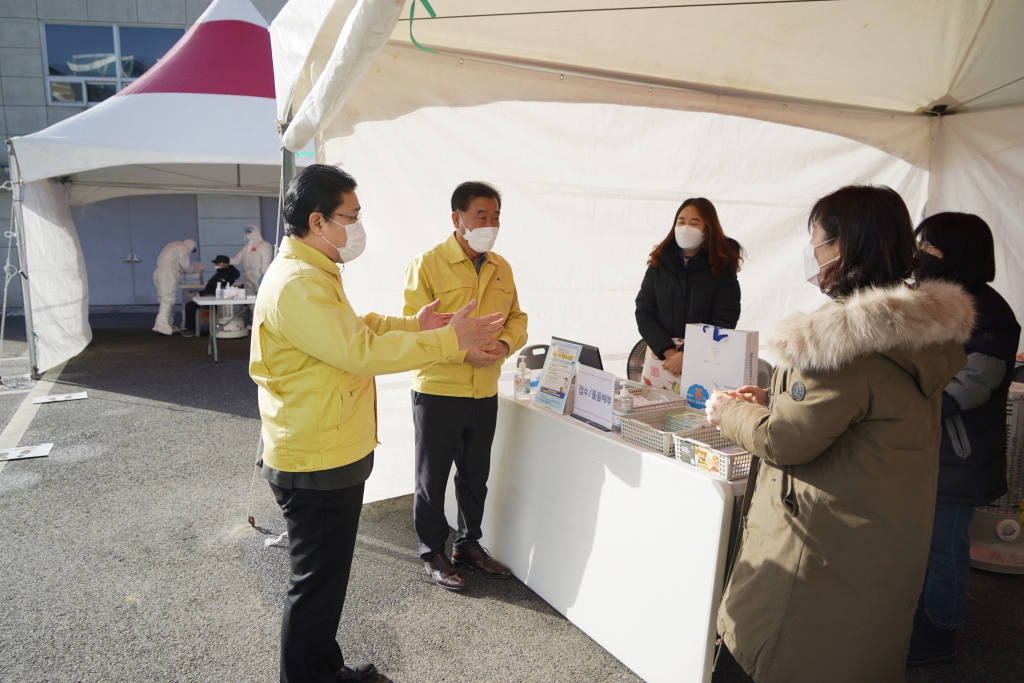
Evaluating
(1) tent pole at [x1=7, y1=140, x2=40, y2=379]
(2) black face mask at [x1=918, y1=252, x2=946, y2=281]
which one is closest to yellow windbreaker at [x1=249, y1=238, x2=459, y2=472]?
(2) black face mask at [x1=918, y1=252, x2=946, y2=281]

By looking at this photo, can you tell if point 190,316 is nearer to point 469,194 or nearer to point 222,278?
point 222,278

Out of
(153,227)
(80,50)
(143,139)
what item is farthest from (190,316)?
(80,50)

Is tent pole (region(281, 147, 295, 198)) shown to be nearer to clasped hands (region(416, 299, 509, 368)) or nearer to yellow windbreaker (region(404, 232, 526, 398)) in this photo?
yellow windbreaker (region(404, 232, 526, 398))

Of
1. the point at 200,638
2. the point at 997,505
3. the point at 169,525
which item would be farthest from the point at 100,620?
the point at 997,505

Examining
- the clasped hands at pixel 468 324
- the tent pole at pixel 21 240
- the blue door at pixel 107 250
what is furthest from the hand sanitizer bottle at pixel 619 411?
the blue door at pixel 107 250

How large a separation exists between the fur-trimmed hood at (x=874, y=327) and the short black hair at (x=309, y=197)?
3.88 feet

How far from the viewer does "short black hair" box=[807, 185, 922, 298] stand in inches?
53.7

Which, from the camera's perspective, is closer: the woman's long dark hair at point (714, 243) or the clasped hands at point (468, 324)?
the clasped hands at point (468, 324)

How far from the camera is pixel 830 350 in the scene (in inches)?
50.8

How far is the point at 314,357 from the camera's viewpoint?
160 cm

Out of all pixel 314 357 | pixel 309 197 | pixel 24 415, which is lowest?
pixel 24 415

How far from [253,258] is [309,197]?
28.7ft

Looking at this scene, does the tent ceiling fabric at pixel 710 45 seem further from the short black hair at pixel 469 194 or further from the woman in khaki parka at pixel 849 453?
the woman in khaki parka at pixel 849 453

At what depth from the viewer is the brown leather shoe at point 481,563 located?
265 cm
